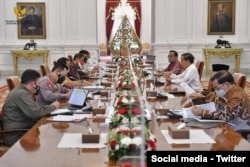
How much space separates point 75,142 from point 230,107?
159 cm

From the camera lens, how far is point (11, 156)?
304 centimetres

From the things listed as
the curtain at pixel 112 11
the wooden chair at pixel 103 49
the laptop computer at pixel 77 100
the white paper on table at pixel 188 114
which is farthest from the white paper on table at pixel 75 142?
the curtain at pixel 112 11

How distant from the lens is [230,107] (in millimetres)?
4270

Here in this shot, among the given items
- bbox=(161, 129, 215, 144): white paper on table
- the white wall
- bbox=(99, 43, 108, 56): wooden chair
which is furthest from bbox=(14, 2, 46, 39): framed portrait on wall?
bbox=(161, 129, 215, 144): white paper on table

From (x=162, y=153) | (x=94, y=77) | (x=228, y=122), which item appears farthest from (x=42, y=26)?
(x=162, y=153)

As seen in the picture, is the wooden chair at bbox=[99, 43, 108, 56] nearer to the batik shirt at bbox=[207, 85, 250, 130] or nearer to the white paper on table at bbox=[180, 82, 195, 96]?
the white paper on table at bbox=[180, 82, 195, 96]

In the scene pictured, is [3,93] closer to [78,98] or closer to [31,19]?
[31,19]

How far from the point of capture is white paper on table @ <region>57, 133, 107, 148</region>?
10.7ft

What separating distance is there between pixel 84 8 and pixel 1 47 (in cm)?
314

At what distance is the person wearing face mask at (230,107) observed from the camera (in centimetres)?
423

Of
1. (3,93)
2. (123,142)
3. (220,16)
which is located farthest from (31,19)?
(123,142)

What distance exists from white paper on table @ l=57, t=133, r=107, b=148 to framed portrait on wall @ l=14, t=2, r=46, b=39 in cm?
1290

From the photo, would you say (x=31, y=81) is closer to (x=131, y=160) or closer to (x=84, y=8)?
(x=131, y=160)

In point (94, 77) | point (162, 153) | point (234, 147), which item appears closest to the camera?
point (162, 153)
